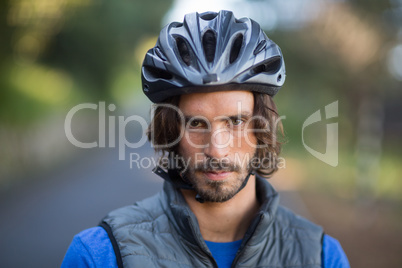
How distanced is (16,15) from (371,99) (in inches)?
360

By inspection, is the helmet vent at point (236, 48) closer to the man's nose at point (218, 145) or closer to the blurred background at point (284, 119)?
the man's nose at point (218, 145)

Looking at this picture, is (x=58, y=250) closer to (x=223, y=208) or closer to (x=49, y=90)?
(x=223, y=208)

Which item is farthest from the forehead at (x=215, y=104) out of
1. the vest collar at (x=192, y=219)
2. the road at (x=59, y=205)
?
the road at (x=59, y=205)

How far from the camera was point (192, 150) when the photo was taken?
7.84ft

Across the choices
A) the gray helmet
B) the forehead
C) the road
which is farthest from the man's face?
the road

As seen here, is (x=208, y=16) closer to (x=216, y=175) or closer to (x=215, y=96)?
(x=215, y=96)

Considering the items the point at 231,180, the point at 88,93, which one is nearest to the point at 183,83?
the point at 231,180

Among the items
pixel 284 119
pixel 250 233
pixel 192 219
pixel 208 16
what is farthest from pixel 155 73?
pixel 284 119

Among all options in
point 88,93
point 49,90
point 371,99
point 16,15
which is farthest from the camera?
point 88,93

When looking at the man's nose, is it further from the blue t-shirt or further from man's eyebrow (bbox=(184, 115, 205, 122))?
the blue t-shirt

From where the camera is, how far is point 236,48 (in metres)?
2.62

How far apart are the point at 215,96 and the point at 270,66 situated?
591 mm

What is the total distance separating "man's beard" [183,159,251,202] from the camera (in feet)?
7.62

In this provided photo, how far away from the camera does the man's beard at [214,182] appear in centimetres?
232
